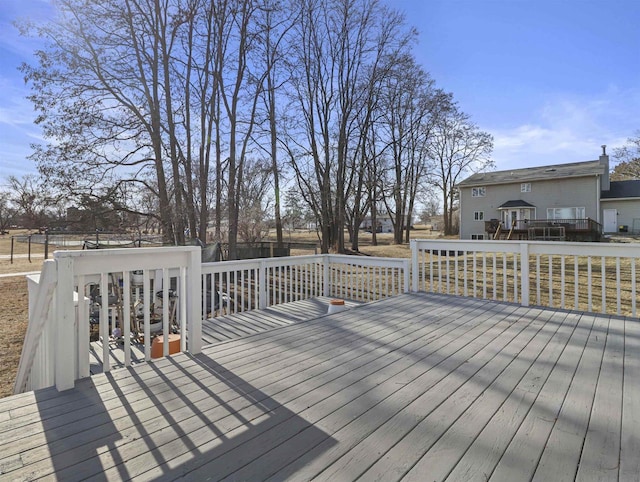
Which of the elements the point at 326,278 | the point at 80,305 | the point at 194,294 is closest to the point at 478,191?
the point at 326,278

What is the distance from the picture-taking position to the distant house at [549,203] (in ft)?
63.4

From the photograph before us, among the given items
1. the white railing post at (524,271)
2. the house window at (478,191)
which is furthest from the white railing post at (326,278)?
the house window at (478,191)

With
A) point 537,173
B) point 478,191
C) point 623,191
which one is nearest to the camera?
point 537,173

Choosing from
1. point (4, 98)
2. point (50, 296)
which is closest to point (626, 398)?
point (50, 296)

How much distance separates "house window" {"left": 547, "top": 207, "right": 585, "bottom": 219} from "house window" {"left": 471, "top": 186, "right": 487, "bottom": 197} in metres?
4.15

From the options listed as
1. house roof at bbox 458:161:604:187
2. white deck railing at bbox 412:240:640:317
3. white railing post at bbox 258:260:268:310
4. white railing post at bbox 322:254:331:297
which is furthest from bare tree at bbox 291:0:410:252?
house roof at bbox 458:161:604:187

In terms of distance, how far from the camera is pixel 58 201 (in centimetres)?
855

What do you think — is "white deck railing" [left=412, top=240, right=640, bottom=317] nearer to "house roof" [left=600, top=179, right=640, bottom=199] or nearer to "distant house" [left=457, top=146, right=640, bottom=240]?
"distant house" [left=457, top=146, right=640, bottom=240]

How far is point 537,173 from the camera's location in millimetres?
21797

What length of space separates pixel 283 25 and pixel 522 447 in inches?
486

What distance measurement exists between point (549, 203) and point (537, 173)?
2211mm

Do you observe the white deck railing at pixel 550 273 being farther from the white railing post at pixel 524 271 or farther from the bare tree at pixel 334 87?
the bare tree at pixel 334 87

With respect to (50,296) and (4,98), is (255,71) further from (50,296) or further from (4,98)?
(50,296)

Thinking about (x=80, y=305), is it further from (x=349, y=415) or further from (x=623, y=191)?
(x=623, y=191)
